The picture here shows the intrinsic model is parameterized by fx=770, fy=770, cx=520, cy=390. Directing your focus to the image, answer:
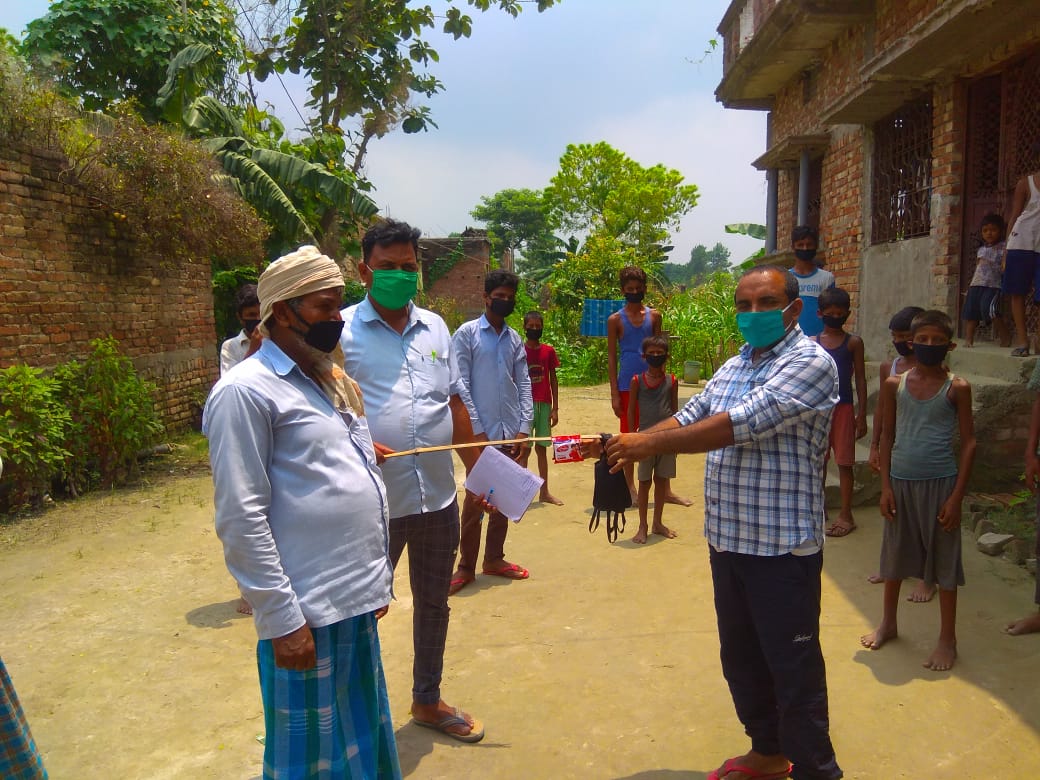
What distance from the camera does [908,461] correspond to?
3734 mm

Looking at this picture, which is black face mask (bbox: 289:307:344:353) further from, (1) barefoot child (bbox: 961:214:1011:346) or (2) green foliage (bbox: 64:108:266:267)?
(2) green foliage (bbox: 64:108:266:267)

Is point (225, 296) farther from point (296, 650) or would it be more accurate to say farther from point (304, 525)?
point (296, 650)

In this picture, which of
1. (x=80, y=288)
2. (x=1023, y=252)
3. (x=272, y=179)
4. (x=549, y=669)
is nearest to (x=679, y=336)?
(x=272, y=179)

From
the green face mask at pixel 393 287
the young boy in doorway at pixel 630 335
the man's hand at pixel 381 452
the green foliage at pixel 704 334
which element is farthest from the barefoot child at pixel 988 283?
the green foliage at pixel 704 334

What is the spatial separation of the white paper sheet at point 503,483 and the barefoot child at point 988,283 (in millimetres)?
4912

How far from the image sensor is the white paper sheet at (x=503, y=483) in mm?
3123

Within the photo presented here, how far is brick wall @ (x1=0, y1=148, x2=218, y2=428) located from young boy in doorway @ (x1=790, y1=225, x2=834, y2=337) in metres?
6.77

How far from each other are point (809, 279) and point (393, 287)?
427 cm

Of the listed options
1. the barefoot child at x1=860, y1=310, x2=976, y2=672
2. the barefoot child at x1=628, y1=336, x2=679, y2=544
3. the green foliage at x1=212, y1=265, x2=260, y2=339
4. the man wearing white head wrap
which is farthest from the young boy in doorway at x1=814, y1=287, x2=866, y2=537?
the green foliage at x1=212, y1=265, x2=260, y2=339

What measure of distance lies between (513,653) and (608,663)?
480 mm

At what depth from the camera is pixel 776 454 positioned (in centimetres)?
244

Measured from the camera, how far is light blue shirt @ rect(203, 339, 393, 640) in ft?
6.17

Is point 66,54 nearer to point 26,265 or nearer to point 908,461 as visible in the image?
point 26,265

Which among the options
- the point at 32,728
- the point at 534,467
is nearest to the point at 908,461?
the point at 32,728
